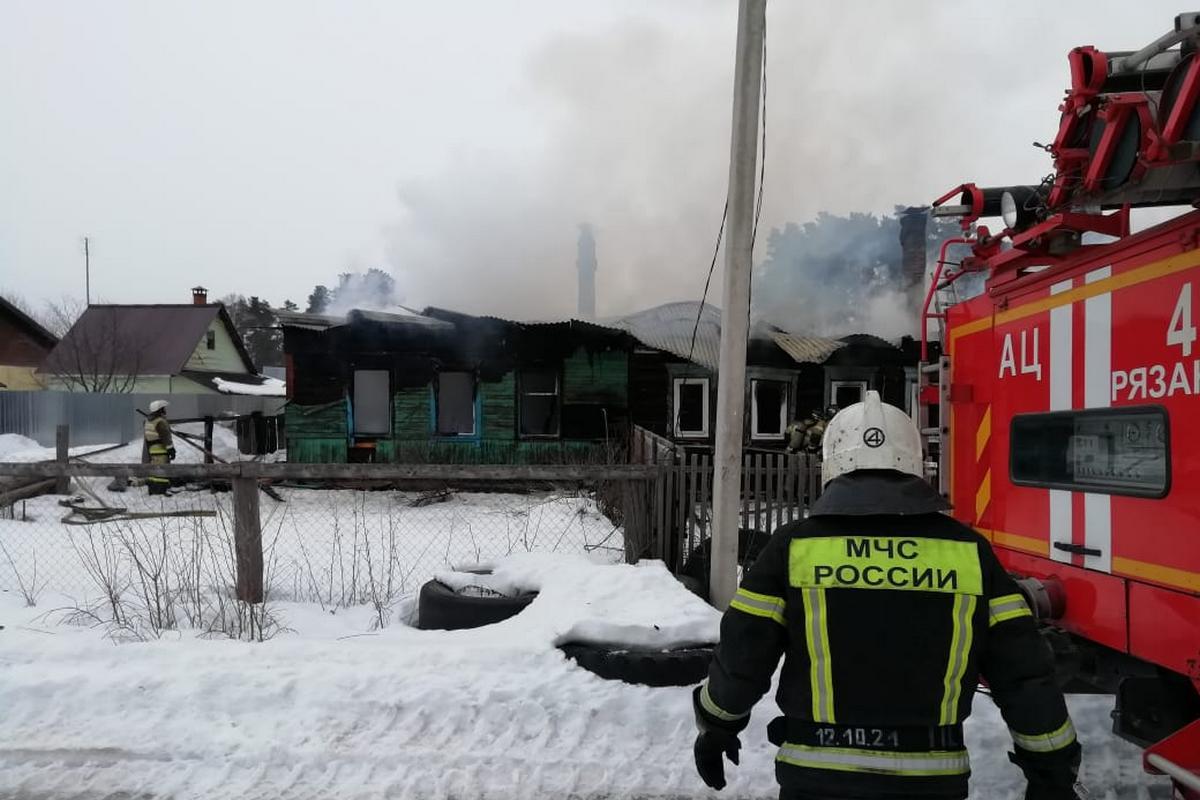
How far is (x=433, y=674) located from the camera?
12.0 ft

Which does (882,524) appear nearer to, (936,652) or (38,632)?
(936,652)

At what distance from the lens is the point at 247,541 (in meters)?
4.70

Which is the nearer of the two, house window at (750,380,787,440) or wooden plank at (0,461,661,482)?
wooden plank at (0,461,661,482)

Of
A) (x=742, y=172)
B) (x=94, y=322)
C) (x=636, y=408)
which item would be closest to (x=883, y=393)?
(x=636, y=408)

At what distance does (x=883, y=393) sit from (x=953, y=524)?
13.6 meters

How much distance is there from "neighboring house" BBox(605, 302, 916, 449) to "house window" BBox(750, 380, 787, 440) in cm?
2

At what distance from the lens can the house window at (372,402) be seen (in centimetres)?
1323

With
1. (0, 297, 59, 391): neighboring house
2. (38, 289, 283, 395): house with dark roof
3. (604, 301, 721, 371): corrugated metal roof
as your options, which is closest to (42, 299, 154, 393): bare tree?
(38, 289, 283, 395): house with dark roof

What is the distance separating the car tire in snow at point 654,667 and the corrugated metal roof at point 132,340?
26195 millimetres

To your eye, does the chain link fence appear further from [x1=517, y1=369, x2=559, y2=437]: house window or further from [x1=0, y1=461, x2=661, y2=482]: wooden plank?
[x1=517, y1=369, x2=559, y2=437]: house window

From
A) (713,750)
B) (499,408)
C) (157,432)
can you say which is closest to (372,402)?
(499,408)

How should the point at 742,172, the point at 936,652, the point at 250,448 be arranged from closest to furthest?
the point at 936,652, the point at 742,172, the point at 250,448

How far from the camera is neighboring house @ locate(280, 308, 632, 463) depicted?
12.8m

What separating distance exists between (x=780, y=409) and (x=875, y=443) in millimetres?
12866
